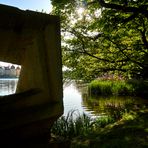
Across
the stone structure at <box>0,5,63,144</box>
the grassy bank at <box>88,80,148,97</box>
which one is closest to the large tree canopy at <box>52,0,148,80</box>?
the stone structure at <box>0,5,63,144</box>

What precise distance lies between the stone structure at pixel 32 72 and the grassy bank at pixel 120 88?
21609 mm

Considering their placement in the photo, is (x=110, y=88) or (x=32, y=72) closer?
(x=32, y=72)

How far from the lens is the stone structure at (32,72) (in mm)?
2332

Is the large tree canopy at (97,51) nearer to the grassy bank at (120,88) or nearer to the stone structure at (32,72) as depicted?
the stone structure at (32,72)

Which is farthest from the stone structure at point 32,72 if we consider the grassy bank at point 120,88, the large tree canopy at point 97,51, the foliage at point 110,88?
the foliage at point 110,88

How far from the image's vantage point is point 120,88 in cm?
2517

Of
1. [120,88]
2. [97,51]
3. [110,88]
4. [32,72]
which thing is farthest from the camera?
[110,88]

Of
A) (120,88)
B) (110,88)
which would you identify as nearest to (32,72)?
(120,88)

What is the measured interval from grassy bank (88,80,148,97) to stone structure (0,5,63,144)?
70.9ft

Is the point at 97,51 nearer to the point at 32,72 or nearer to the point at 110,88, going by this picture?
the point at 32,72

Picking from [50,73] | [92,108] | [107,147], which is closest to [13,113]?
[50,73]

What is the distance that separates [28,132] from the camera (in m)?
2.49

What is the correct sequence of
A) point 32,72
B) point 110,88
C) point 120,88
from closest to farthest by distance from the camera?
point 32,72, point 120,88, point 110,88

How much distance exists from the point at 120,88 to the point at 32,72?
75.3 feet
